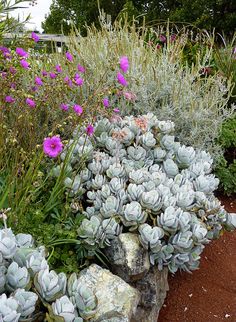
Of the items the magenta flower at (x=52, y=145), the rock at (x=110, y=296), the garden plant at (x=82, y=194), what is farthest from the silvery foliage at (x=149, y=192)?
the magenta flower at (x=52, y=145)

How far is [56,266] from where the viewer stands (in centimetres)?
227

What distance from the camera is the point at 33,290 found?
1.67 metres

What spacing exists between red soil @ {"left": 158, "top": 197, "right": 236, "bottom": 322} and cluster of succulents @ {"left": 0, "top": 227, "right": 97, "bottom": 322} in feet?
3.55

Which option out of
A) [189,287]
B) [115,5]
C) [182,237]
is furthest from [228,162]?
[115,5]

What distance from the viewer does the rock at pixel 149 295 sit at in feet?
7.34

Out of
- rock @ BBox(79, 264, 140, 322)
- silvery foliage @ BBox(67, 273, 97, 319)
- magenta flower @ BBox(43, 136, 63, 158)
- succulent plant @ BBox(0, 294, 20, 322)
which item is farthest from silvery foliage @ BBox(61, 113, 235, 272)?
succulent plant @ BBox(0, 294, 20, 322)

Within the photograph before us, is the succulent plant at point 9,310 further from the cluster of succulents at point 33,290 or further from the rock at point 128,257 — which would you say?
the rock at point 128,257

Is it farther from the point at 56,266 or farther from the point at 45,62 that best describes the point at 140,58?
the point at 56,266

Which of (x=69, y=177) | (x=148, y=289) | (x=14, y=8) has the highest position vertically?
(x=14, y=8)

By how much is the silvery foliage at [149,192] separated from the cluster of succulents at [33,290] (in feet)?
1.93

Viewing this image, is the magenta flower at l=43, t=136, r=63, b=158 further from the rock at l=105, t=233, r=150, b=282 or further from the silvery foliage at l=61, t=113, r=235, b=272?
the rock at l=105, t=233, r=150, b=282

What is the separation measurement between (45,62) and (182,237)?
8.66ft

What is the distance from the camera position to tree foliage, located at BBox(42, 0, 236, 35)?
620 inches

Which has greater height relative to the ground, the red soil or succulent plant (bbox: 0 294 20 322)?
succulent plant (bbox: 0 294 20 322)
